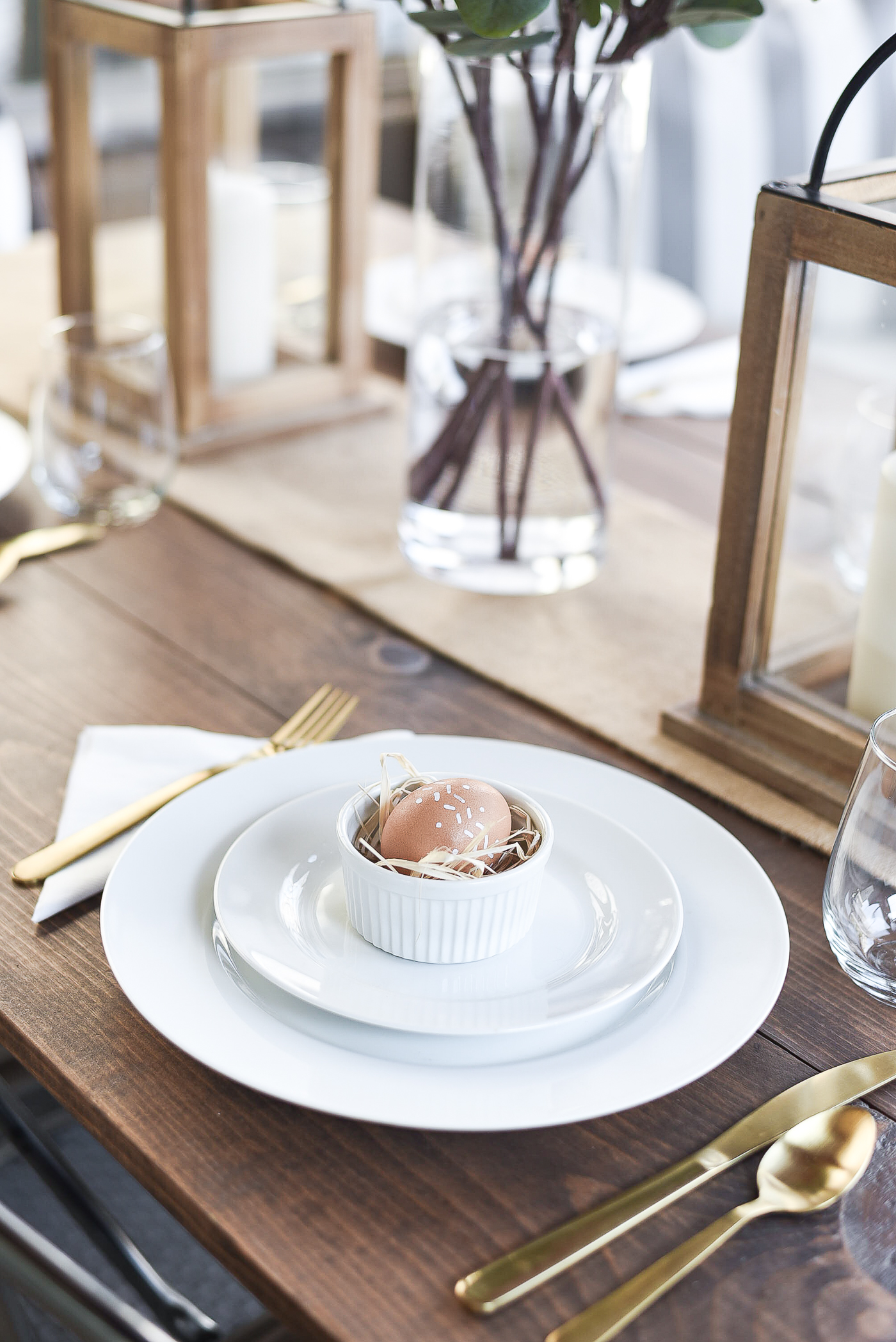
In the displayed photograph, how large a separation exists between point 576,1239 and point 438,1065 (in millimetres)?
72

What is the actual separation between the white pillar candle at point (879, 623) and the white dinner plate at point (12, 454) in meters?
0.57

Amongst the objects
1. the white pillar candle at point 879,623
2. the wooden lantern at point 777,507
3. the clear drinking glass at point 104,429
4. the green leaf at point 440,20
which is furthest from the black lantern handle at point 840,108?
the clear drinking glass at point 104,429

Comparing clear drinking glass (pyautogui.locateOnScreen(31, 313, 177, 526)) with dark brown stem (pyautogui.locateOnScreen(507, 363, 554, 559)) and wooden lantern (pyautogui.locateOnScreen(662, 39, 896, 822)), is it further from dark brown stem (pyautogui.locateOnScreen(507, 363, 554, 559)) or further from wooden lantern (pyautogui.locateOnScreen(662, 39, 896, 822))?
wooden lantern (pyautogui.locateOnScreen(662, 39, 896, 822))

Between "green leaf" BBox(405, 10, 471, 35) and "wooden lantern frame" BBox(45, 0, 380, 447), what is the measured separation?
0.24 meters

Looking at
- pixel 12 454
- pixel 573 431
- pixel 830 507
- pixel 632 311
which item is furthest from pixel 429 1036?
pixel 632 311

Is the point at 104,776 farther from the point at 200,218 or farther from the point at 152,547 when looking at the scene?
the point at 200,218

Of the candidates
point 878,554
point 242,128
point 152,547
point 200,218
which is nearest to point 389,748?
point 878,554

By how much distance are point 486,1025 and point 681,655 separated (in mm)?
420

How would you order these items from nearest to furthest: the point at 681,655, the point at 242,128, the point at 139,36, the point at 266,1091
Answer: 1. the point at 266,1091
2. the point at 681,655
3. the point at 139,36
4. the point at 242,128

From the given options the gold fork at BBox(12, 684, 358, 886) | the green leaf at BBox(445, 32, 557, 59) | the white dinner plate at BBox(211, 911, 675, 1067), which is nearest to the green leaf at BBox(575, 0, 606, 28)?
the green leaf at BBox(445, 32, 557, 59)

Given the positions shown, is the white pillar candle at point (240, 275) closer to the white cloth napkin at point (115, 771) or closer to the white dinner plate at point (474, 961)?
the white cloth napkin at point (115, 771)

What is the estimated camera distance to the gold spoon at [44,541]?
2.89 ft

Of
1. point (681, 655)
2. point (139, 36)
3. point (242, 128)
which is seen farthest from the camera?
point (242, 128)

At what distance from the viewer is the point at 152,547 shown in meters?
0.93
